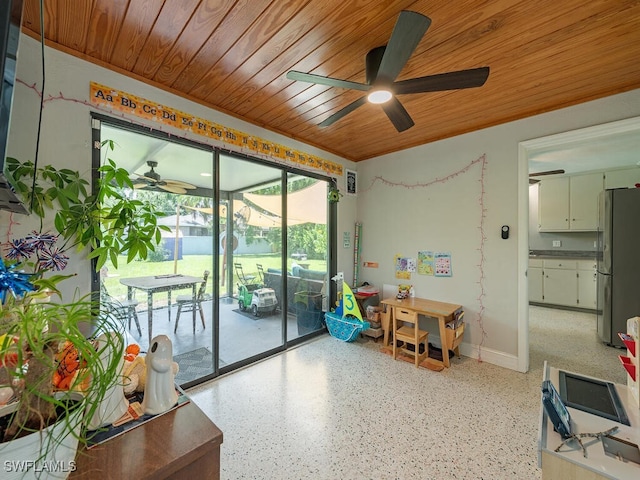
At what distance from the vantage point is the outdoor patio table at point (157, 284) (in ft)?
7.18

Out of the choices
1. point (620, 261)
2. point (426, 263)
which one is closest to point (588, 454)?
point (426, 263)

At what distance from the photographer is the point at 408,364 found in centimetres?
279

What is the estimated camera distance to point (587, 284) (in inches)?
179

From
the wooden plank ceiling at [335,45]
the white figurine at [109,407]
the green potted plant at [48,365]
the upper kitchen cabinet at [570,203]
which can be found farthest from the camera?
the upper kitchen cabinet at [570,203]

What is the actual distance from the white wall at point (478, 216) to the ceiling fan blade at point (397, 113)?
1.27 m

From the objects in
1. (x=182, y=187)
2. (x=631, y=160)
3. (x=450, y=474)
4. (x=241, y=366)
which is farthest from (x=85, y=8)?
(x=631, y=160)

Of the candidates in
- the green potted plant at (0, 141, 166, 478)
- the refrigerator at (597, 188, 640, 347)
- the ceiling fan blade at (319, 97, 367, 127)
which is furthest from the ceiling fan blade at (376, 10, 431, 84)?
the refrigerator at (597, 188, 640, 347)

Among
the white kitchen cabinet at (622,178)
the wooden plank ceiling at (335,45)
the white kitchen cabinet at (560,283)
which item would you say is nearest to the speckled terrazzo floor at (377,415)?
the white kitchen cabinet at (560,283)

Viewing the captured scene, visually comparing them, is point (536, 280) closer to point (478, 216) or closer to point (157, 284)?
point (478, 216)

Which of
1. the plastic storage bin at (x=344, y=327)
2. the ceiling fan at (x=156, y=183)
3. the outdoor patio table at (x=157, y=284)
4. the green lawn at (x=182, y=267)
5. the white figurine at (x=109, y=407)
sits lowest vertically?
the plastic storage bin at (x=344, y=327)

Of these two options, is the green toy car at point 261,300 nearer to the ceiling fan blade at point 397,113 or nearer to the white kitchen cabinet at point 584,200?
the ceiling fan blade at point 397,113

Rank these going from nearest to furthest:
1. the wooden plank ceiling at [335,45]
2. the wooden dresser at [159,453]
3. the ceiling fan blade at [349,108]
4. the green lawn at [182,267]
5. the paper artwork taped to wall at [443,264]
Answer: the wooden dresser at [159,453] < the wooden plank ceiling at [335,45] < the ceiling fan blade at [349,108] < the green lawn at [182,267] < the paper artwork taped to wall at [443,264]

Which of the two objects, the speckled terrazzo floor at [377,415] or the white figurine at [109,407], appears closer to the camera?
the white figurine at [109,407]

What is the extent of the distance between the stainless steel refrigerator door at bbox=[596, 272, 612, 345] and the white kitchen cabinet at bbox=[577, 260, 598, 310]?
1.36 m
